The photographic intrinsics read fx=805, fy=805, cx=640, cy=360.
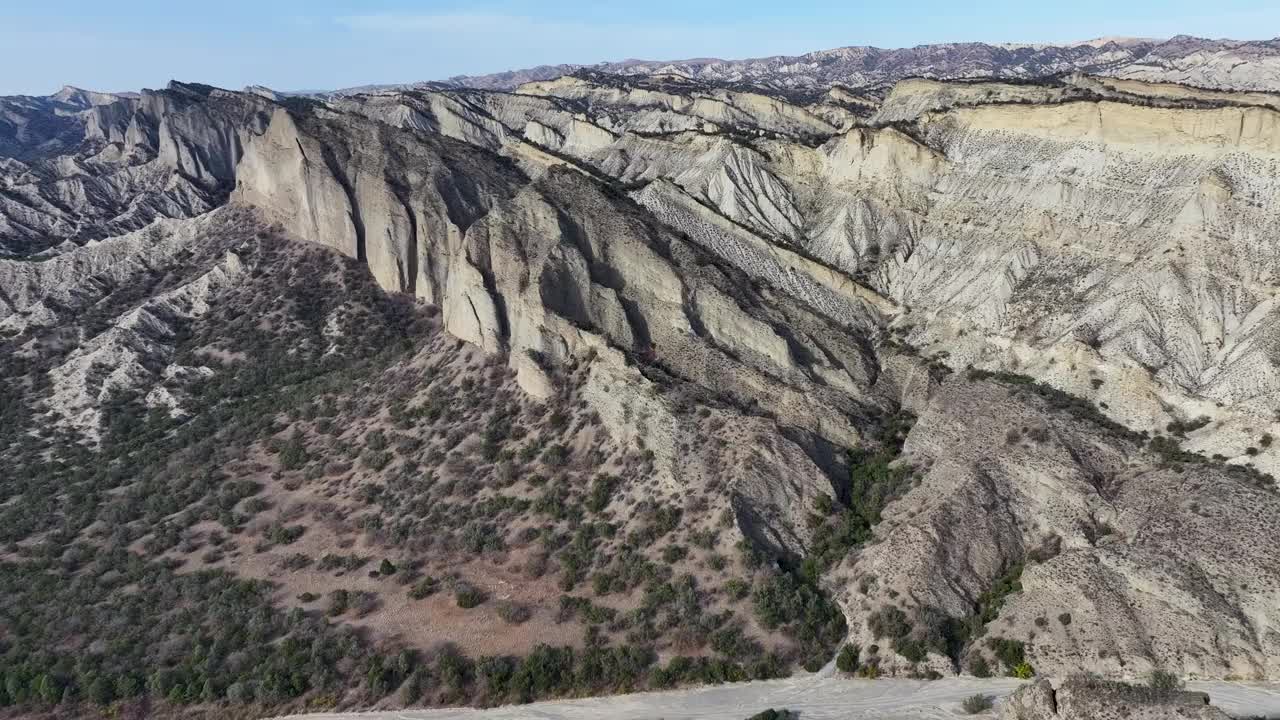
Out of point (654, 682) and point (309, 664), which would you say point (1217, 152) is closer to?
point (654, 682)

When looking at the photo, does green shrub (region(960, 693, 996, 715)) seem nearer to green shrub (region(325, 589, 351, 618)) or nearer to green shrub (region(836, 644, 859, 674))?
green shrub (region(836, 644, 859, 674))

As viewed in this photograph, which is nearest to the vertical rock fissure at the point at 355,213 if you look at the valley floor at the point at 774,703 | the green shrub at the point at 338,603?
the green shrub at the point at 338,603

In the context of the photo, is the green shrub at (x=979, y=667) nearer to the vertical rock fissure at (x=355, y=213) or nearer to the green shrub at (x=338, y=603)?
the green shrub at (x=338, y=603)

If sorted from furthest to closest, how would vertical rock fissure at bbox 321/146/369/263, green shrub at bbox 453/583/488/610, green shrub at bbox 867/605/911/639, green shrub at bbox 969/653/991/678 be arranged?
vertical rock fissure at bbox 321/146/369/263, green shrub at bbox 453/583/488/610, green shrub at bbox 867/605/911/639, green shrub at bbox 969/653/991/678

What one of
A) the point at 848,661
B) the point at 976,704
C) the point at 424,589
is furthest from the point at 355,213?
the point at 976,704

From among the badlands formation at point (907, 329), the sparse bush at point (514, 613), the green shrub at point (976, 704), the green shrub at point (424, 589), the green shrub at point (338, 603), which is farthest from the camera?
the green shrub at point (424, 589)

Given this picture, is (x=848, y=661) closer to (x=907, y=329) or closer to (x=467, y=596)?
(x=467, y=596)

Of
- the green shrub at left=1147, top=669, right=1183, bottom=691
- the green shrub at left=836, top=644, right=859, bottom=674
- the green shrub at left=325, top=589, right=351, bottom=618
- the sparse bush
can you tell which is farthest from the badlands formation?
the green shrub at left=325, top=589, right=351, bottom=618
